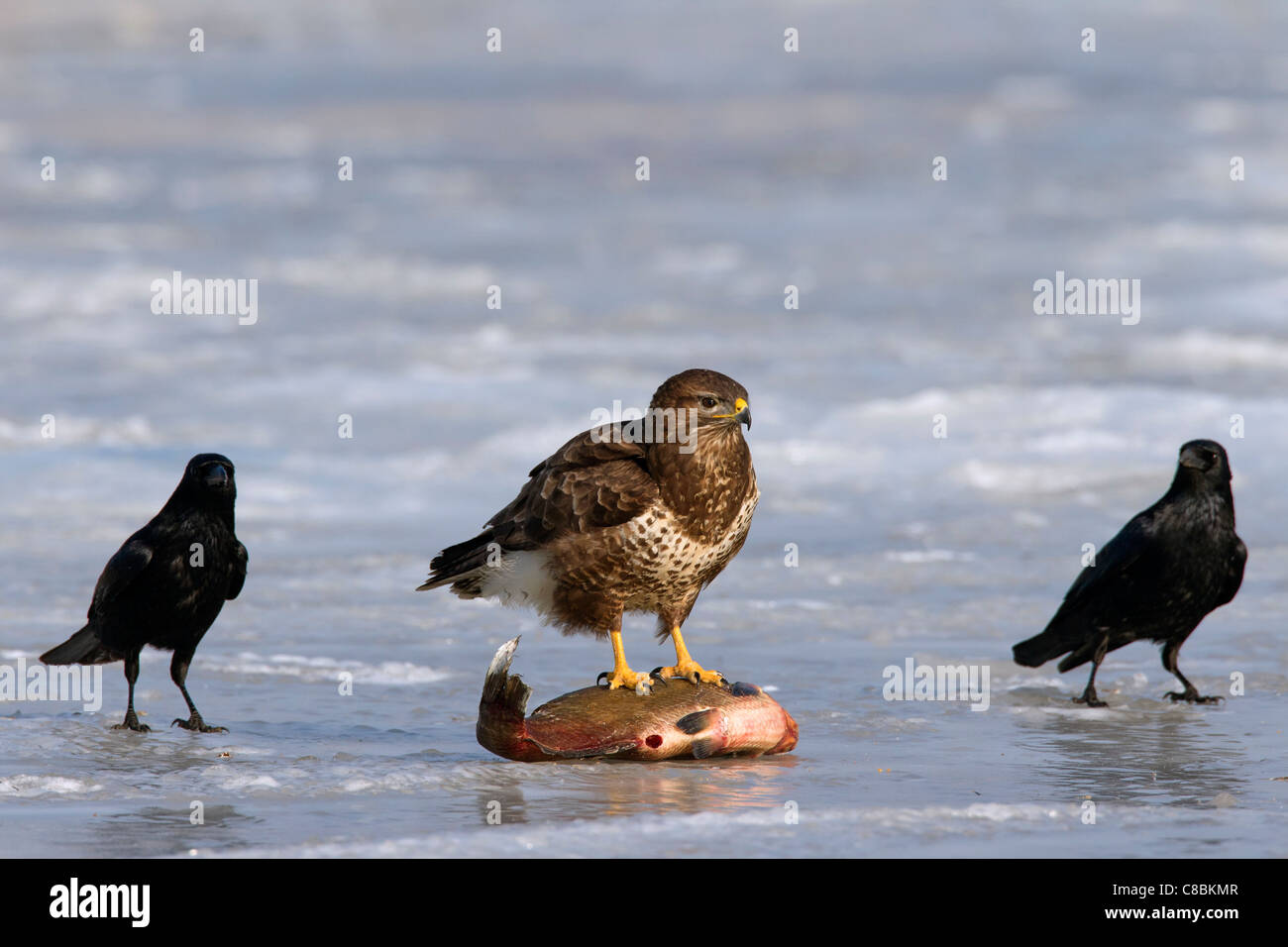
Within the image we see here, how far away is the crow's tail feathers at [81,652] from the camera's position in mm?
9109

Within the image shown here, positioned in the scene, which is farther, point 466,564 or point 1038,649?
point 1038,649

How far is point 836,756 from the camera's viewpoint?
7504 mm

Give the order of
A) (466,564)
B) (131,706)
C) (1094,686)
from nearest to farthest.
→ (466,564)
(131,706)
(1094,686)

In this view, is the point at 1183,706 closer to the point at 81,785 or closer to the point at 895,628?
the point at 895,628

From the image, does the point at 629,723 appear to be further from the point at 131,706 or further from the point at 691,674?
the point at 131,706

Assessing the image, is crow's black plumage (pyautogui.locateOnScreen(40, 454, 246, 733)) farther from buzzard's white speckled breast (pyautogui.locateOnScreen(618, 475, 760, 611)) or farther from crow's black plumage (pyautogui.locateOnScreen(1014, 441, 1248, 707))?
crow's black plumage (pyautogui.locateOnScreen(1014, 441, 1248, 707))

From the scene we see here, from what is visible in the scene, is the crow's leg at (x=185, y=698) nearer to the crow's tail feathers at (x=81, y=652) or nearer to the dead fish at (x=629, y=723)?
the crow's tail feathers at (x=81, y=652)

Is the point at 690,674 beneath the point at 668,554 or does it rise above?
beneath

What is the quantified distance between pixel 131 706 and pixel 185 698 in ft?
0.99

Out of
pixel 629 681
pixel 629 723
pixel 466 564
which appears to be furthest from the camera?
pixel 466 564

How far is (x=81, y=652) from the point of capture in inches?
361

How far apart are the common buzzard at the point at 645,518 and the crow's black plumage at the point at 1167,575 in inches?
116

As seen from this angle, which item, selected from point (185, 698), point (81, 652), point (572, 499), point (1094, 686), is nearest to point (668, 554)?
point (572, 499)

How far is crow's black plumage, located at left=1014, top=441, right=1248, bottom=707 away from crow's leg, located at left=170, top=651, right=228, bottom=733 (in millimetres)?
4838
